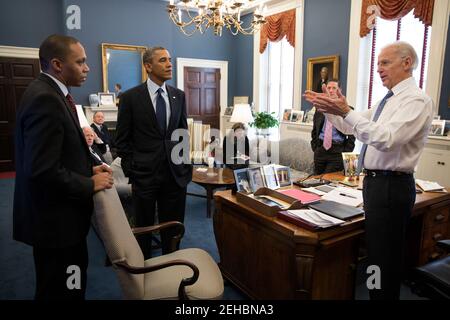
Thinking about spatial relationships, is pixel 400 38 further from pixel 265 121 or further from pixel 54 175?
pixel 54 175

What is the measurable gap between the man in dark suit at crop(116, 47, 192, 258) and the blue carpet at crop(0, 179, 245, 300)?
537 millimetres

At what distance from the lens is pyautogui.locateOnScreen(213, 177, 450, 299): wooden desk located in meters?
1.79

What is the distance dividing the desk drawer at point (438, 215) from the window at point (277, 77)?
4.12 meters

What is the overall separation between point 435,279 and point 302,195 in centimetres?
88

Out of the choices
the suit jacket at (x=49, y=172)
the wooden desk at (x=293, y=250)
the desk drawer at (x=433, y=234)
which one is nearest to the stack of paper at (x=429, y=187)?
the wooden desk at (x=293, y=250)

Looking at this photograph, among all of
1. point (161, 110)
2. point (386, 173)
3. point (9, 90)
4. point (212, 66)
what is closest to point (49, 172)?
point (161, 110)

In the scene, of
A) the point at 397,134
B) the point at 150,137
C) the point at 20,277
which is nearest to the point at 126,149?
the point at 150,137

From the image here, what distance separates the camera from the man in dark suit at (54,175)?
136 centimetres

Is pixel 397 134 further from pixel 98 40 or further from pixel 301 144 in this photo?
pixel 98 40

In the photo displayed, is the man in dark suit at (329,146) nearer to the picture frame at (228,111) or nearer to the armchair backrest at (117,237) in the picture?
the armchair backrest at (117,237)

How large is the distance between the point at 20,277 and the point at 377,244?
2722mm

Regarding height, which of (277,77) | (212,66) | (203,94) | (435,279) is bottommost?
(435,279)

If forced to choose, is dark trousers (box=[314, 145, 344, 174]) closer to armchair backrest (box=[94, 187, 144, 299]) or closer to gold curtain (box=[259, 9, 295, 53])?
armchair backrest (box=[94, 187, 144, 299])

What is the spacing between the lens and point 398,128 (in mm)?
1718
